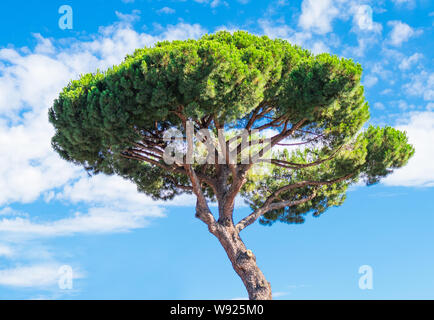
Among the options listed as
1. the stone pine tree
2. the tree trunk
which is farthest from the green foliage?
the tree trunk

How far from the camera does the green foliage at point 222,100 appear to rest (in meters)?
9.44

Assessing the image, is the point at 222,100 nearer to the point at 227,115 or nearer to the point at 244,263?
the point at 227,115

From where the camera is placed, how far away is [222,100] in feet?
31.9

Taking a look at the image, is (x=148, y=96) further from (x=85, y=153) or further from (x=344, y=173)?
(x=344, y=173)

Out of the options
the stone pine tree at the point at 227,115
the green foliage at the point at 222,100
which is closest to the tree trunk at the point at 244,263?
the stone pine tree at the point at 227,115

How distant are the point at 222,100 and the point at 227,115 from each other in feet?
1.31

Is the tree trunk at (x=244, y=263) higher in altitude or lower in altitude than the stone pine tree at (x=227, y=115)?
lower

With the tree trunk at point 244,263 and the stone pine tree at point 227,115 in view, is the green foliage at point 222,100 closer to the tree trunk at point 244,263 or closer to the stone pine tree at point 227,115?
the stone pine tree at point 227,115

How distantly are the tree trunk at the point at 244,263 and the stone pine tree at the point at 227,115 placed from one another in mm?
28

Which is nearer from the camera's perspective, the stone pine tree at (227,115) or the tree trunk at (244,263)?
the stone pine tree at (227,115)

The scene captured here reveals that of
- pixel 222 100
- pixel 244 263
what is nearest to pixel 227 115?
pixel 222 100

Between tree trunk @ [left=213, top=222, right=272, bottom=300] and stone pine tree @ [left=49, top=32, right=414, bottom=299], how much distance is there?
1.1 inches
